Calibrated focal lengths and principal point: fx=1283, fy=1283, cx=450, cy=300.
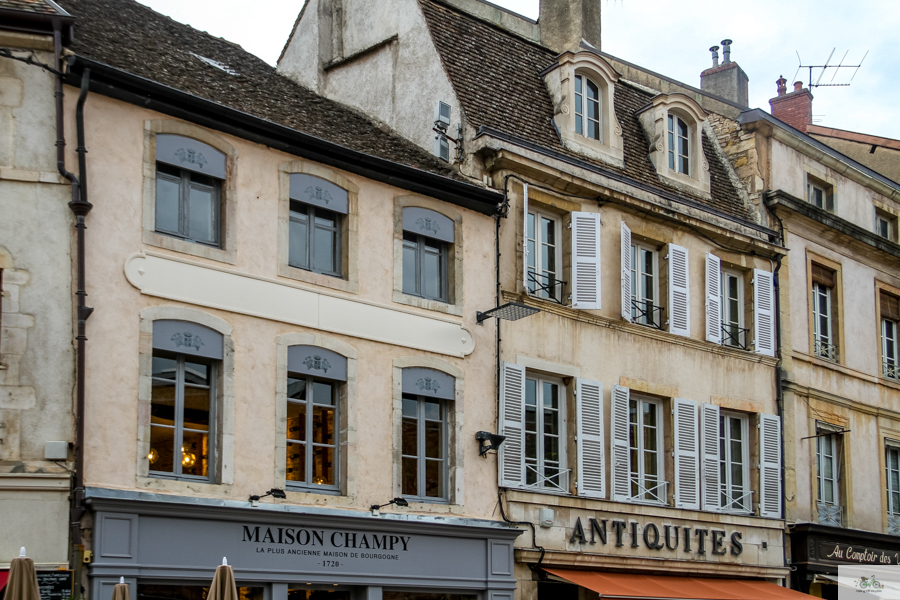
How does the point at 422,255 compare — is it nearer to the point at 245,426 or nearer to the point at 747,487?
the point at 245,426

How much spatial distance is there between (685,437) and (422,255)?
5152 mm

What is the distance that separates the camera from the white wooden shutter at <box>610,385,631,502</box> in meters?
17.5

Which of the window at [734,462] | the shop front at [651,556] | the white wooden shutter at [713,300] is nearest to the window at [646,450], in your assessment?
the shop front at [651,556]

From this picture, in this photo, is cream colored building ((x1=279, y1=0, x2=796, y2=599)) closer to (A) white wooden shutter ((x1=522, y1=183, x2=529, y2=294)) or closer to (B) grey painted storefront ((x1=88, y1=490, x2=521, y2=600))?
(A) white wooden shutter ((x1=522, y1=183, x2=529, y2=294))

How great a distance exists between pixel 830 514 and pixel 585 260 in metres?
7.10

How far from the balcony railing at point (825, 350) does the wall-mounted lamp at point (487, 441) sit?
826 centimetres

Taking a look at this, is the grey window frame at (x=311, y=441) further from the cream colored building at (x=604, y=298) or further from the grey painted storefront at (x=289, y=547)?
the cream colored building at (x=604, y=298)

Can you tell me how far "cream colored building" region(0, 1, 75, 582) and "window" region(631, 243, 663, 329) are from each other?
8875 mm

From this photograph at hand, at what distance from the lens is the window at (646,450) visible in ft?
59.1

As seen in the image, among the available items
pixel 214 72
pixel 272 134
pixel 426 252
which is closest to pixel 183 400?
pixel 272 134

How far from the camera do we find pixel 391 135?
1820cm

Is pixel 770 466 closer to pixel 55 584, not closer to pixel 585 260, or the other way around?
pixel 585 260

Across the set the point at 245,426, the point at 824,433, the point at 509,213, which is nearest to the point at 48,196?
the point at 245,426

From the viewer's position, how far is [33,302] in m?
12.3
